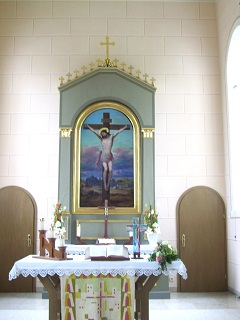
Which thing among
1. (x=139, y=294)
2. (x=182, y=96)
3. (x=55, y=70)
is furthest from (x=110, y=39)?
(x=139, y=294)

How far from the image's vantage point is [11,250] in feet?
31.3

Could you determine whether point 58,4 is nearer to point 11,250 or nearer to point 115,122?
point 115,122

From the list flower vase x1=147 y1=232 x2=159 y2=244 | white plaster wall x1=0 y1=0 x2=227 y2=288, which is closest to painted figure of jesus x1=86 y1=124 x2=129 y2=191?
white plaster wall x1=0 y1=0 x2=227 y2=288

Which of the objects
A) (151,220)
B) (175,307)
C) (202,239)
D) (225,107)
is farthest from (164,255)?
(225,107)

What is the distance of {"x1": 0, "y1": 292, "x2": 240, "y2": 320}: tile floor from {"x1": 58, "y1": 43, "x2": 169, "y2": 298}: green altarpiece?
149 cm

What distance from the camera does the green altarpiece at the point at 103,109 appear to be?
368 inches

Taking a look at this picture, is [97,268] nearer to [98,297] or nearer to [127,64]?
[98,297]

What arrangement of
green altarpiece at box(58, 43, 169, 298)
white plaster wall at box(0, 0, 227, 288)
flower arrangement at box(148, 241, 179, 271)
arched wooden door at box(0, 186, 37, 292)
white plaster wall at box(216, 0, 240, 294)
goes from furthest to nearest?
white plaster wall at box(0, 0, 227, 288) < arched wooden door at box(0, 186, 37, 292) < green altarpiece at box(58, 43, 169, 298) < white plaster wall at box(216, 0, 240, 294) < flower arrangement at box(148, 241, 179, 271)

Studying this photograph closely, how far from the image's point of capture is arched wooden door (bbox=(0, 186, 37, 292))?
9469 mm

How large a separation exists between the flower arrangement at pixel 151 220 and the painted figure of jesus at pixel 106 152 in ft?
3.55

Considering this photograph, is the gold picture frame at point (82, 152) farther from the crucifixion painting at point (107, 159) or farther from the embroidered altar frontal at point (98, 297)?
the embroidered altar frontal at point (98, 297)

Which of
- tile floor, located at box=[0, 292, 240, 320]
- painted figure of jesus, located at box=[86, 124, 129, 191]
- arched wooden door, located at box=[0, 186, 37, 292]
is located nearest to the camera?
tile floor, located at box=[0, 292, 240, 320]

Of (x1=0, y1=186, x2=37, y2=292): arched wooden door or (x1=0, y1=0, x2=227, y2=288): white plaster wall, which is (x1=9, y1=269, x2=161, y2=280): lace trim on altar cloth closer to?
(x1=0, y1=186, x2=37, y2=292): arched wooden door

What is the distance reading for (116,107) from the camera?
9.80 metres
